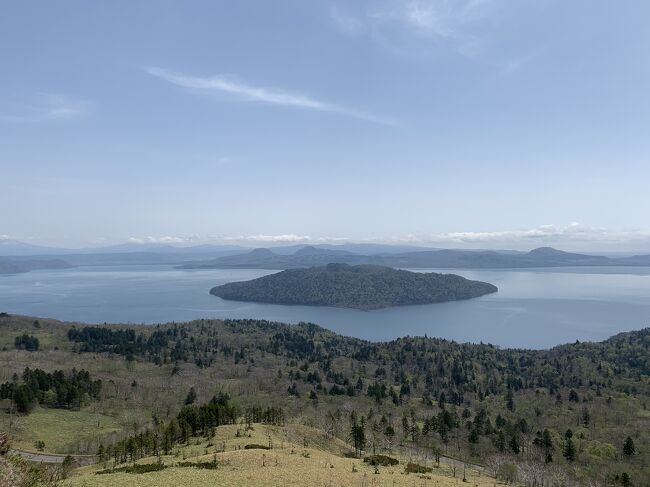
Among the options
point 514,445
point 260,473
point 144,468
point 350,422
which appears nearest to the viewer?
point 260,473

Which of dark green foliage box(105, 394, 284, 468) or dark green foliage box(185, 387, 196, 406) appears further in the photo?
dark green foliage box(185, 387, 196, 406)

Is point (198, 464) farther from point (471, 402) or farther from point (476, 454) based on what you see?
point (471, 402)

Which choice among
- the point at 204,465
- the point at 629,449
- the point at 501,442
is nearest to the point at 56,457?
the point at 204,465

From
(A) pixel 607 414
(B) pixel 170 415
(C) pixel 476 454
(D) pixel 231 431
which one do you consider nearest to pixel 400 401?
(C) pixel 476 454

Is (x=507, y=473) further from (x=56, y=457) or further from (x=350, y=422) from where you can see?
(x=56, y=457)

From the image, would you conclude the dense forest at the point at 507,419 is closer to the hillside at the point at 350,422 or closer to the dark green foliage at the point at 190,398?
the hillside at the point at 350,422

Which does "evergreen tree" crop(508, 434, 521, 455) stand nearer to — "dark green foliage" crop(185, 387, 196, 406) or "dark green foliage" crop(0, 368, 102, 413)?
"dark green foliage" crop(185, 387, 196, 406)

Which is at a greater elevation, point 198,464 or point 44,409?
point 198,464

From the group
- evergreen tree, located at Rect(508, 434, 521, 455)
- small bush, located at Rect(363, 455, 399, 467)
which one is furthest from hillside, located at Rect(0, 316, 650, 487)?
small bush, located at Rect(363, 455, 399, 467)
